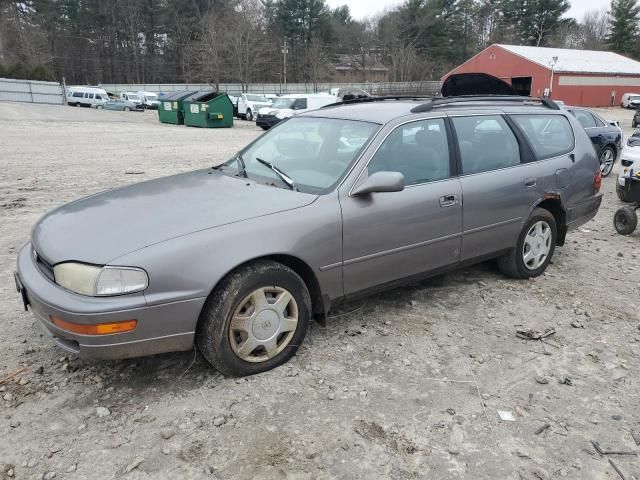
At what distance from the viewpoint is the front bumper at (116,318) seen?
2691 mm

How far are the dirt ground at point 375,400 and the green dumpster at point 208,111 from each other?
819 inches

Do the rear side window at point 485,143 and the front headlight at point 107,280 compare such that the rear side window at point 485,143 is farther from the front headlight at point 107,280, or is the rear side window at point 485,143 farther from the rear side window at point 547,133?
the front headlight at point 107,280

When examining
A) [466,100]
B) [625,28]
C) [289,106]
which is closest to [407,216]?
[466,100]

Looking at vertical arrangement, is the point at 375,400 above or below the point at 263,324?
below

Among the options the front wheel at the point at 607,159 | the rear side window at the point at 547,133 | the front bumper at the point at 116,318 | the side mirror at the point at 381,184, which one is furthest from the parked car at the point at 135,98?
the front bumper at the point at 116,318

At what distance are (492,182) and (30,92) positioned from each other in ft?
149

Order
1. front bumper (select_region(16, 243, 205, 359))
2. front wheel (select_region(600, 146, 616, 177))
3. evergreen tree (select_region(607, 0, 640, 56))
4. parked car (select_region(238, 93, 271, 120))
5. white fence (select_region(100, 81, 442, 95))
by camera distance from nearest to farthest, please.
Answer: front bumper (select_region(16, 243, 205, 359)), front wheel (select_region(600, 146, 616, 177)), parked car (select_region(238, 93, 271, 120)), white fence (select_region(100, 81, 442, 95)), evergreen tree (select_region(607, 0, 640, 56))

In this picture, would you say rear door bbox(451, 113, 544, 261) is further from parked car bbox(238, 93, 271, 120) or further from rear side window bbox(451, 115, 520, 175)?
parked car bbox(238, 93, 271, 120)

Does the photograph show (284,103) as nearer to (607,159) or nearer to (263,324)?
(607,159)

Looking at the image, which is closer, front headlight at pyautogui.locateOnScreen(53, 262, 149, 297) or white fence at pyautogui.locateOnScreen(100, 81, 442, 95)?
front headlight at pyautogui.locateOnScreen(53, 262, 149, 297)

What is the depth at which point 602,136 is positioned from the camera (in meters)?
11.2

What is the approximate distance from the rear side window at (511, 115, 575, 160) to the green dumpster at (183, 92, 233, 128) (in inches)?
834

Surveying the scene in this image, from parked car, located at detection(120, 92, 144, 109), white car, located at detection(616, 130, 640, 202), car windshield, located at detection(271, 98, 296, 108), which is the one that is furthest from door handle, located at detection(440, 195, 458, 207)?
parked car, located at detection(120, 92, 144, 109)

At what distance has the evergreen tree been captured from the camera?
69.2 meters
